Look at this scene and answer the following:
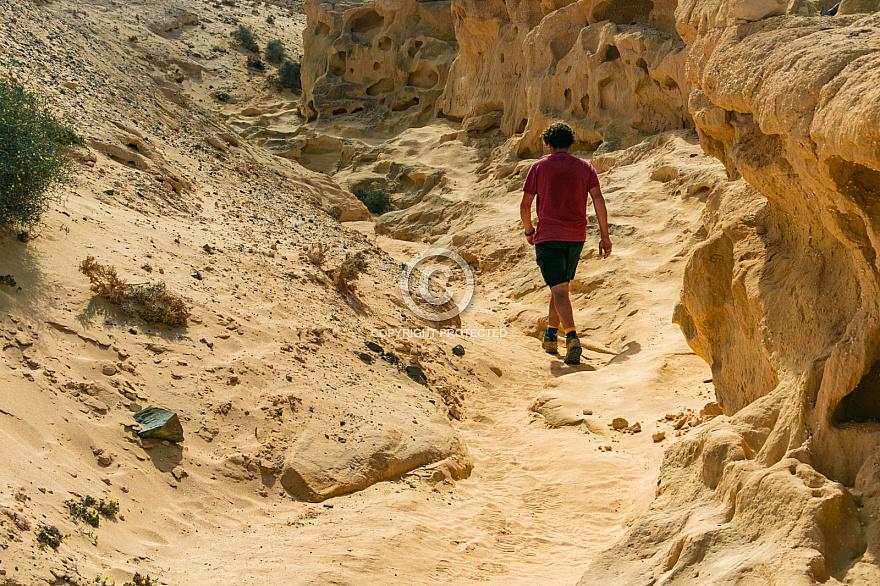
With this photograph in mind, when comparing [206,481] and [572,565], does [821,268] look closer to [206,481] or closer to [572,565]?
[572,565]

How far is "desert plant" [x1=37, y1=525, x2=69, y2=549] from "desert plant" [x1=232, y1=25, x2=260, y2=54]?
2372cm

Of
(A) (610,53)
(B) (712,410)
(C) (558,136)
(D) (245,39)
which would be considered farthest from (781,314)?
(D) (245,39)

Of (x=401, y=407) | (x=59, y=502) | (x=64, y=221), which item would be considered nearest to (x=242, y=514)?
(x=59, y=502)

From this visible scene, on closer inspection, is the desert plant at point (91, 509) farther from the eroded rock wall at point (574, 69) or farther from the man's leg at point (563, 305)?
the eroded rock wall at point (574, 69)

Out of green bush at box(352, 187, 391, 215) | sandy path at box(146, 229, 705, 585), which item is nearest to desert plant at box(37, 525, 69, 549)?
sandy path at box(146, 229, 705, 585)

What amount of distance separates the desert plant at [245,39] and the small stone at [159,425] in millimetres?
22689

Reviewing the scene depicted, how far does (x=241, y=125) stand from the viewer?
760 inches

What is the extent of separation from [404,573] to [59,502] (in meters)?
1.35

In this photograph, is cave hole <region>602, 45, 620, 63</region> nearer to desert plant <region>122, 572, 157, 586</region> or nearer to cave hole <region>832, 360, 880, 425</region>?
cave hole <region>832, 360, 880, 425</region>

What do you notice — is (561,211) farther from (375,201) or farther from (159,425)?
(375,201)

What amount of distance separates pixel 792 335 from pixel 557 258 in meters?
3.43

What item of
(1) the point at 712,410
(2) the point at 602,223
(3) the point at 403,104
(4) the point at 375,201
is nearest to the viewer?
(1) the point at 712,410

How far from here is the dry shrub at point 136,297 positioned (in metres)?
4.22

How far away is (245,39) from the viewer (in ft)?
79.5
